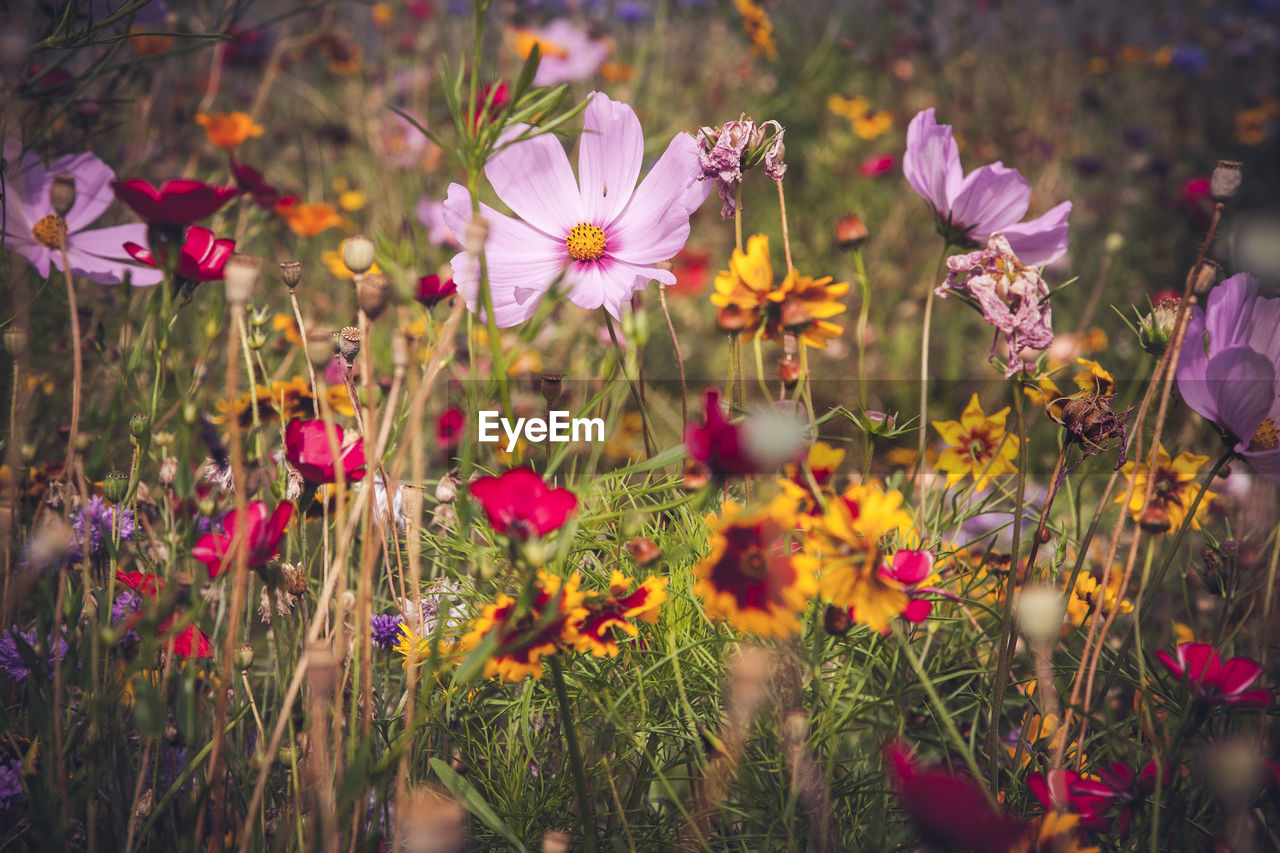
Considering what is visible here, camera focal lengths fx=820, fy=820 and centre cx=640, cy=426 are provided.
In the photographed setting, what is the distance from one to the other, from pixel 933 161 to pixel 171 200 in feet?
1.59

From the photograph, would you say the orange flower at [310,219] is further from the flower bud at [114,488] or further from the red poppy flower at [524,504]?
the red poppy flower at [524,504]

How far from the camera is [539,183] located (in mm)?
626

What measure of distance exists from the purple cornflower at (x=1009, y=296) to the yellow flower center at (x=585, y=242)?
0.81 ft

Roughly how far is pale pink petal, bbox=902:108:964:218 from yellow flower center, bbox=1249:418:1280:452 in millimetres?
245

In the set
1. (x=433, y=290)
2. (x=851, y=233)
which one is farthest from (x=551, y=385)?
(x=851, y=233)

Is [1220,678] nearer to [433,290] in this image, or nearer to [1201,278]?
[1201,278]

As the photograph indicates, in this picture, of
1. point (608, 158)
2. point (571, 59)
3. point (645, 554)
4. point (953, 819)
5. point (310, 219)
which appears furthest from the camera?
point (571, 59)

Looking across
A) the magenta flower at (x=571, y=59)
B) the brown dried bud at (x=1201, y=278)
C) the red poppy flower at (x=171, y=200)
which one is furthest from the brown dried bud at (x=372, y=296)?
the magenta flower at (x=571, y=59)

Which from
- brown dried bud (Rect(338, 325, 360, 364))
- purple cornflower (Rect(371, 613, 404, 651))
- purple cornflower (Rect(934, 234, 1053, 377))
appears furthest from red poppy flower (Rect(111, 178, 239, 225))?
purple cornflower (Rect(934, 234, 1053, 377))

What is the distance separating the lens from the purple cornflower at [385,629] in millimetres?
626

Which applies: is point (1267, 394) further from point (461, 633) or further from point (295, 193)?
point (295, 193)

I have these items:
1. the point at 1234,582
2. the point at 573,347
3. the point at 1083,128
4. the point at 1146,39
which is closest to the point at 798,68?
the point at 1083,128

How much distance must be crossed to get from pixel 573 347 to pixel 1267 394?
43.8 inches

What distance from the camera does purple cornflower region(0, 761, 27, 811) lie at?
533mm
